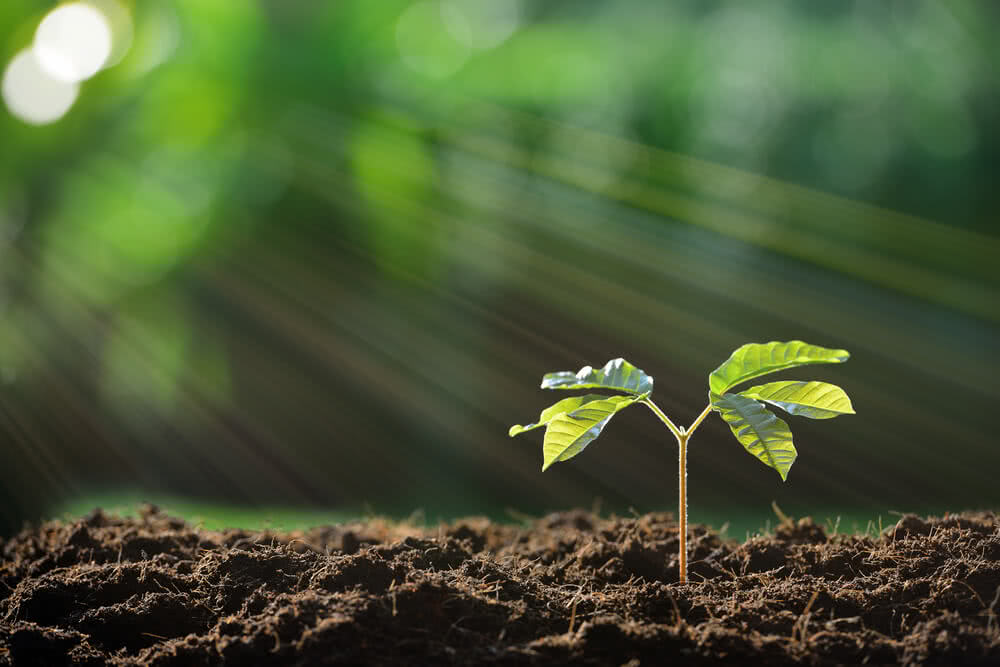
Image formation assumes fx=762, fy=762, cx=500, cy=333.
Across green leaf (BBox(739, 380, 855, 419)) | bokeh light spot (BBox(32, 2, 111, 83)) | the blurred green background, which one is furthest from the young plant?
bokeh light spot (BBox(32, 2, 111, 83))

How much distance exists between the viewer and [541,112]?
3.66 m

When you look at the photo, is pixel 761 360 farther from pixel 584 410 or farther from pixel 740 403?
pixel 584 410

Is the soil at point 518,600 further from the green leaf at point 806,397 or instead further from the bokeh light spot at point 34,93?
the bokeh light spot at point 34,93

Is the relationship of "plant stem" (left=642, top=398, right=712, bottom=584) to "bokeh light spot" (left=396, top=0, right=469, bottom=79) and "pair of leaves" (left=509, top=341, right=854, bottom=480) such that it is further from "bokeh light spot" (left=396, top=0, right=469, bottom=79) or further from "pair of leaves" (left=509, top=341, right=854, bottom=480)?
"bokeh light spot" (left=396, top=0, right=469, bottom=79)

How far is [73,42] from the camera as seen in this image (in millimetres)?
3412

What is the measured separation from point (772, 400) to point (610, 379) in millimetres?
228

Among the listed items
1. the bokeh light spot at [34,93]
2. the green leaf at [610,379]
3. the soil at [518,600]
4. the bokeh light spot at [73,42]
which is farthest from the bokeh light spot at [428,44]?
the green leaf at [610,379]

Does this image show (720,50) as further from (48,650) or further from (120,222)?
(48,650)

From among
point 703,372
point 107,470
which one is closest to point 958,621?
point 703,372

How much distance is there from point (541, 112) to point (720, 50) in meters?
0.94

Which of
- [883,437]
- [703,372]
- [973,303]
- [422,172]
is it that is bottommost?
[883,437]

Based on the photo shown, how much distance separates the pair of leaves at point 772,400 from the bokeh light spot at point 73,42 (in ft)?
11.5

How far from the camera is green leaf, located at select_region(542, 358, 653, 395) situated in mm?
1027

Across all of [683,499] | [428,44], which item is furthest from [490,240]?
[683,499]
